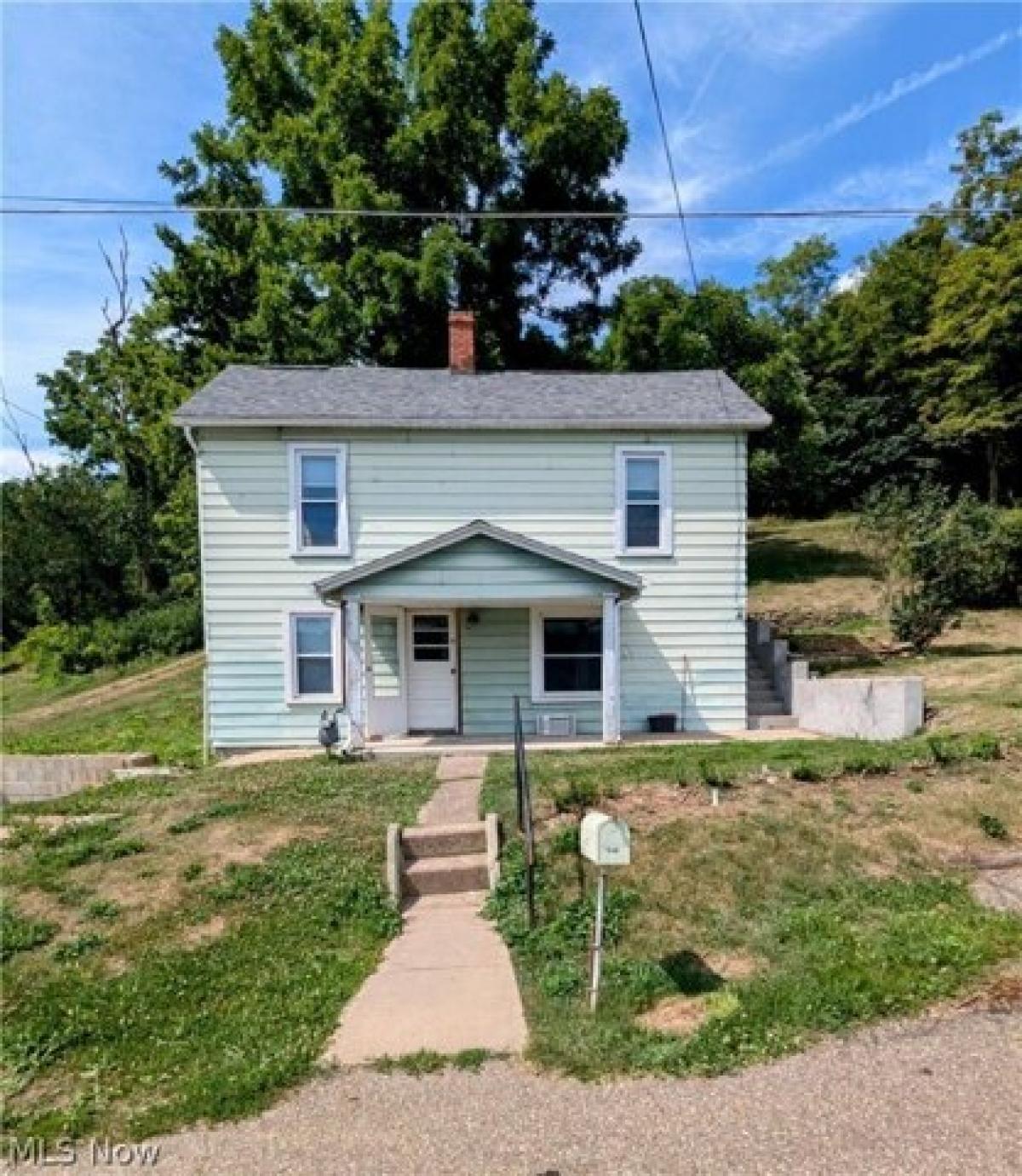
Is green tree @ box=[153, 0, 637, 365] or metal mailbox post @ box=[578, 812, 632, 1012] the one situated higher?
green tree @ box=[153, 0, 637, 365]

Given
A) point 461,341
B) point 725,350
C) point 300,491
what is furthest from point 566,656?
point 725,350

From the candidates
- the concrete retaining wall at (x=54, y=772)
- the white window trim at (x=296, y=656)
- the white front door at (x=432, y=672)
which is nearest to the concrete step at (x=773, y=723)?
the white front door at (x=432, y=672)

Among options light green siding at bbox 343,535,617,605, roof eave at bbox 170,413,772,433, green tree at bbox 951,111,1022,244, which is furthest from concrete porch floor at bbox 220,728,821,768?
green tree at bbox 951,111,1022,244

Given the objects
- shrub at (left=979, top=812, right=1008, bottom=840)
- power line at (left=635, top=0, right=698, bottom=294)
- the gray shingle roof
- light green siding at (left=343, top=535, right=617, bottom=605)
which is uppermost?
power line at (left=635, top=0, right=698, bottom=294)

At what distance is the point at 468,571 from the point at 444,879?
233 inches

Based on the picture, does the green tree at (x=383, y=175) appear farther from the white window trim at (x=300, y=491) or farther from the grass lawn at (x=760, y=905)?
the grass lawn at (x=760, y=905)

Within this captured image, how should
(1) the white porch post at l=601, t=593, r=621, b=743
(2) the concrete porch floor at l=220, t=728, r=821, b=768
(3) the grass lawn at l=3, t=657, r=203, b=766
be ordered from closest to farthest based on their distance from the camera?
(2) the concrete porch floor at l=220, t=728, r=821, b=768, (1) the white porch post at l=601, t=593, r=621, b=743, (3) the grass lawn at l=3, t=657, r=203, b=766

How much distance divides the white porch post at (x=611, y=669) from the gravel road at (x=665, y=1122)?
305 inches

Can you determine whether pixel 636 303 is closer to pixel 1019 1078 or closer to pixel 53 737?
pixel 53 737

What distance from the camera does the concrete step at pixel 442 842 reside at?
676 cm

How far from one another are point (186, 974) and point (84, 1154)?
1.55m

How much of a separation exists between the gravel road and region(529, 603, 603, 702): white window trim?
8882mm

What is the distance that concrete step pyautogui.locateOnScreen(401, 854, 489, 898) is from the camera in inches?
253

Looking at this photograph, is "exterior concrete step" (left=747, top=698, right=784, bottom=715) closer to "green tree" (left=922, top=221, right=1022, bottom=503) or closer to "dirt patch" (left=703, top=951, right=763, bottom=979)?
"dirt patch" (left=703, top=951, right=763, bottom=979)
